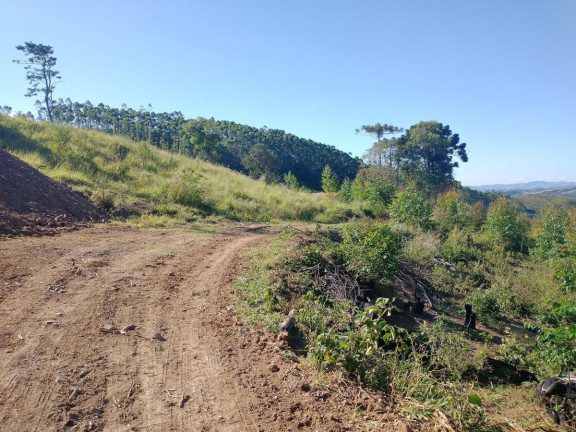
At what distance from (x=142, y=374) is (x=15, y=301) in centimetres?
221

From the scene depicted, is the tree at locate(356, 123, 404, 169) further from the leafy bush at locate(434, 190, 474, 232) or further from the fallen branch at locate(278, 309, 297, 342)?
the fallen branch at locate(278, 309, 297, 342)

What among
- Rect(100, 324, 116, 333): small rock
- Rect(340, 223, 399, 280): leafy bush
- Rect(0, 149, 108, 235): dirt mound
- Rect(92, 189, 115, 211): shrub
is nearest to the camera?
Rect(100, 324, 116, 333): small rock

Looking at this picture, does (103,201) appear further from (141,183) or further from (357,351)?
(357,351)

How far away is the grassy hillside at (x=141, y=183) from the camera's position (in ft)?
43.4

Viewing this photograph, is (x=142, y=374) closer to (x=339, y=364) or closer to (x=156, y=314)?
(x=156, y=314)

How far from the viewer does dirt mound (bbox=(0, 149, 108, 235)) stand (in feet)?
26.7

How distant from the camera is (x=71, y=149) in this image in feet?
53.0

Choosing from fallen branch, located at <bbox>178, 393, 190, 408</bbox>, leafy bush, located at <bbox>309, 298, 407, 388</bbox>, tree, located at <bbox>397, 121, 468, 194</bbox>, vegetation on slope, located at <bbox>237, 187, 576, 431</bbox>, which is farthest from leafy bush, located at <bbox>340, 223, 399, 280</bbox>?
tree, located at <bbox>397, 121, 468, 194</bbox>

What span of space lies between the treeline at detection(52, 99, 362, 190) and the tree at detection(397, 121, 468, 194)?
6.35 m

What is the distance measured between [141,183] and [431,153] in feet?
98.8

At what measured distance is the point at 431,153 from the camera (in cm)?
3688

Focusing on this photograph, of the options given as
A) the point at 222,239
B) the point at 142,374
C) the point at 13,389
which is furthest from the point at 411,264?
the point at 13,389

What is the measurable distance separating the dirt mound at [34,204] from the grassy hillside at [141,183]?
1200 mm

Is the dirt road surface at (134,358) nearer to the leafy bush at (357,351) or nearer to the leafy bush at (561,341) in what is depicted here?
the leafy bush at (357,351)
